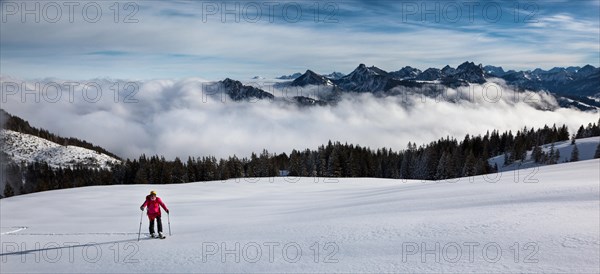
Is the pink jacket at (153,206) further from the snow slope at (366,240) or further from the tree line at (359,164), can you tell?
the tree line at (359,164)

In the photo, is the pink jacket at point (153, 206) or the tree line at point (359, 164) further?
the tree line at point (359, 164)

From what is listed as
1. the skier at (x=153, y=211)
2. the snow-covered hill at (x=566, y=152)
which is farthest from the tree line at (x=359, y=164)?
the skier at (x=153, y=211)

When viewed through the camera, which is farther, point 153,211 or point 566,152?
point 566,152

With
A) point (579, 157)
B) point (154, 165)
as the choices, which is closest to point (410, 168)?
point (579, 157)

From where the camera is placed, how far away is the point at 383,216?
1383cm

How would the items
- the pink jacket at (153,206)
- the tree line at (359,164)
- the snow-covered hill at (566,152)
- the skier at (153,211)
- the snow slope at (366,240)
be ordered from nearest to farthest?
1. the snow slope at (366,240)
2. the skier at (153,211)
3. the pink jacket at (153,206)
4. the tree line at (359,164)
5. the snow-covered hill at (566,152)

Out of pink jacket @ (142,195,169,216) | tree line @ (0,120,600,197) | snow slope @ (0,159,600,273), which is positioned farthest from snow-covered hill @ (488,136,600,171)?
pink jacket @ (142,195,169,216)

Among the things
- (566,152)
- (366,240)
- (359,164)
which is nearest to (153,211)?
(366,240)

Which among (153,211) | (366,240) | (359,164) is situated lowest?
(359,164)

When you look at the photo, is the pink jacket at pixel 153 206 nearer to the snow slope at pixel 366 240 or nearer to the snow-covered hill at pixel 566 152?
the snow slope at pixel 366 240

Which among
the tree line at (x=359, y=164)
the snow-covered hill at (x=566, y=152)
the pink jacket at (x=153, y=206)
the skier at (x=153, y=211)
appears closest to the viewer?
the skier at (x=153, y=211)

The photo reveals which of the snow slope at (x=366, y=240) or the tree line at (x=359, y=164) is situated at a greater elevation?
the snow slope at (x=366, y=240)

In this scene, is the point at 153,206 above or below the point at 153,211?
above

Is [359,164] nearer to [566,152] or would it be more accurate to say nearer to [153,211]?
[566,152]
